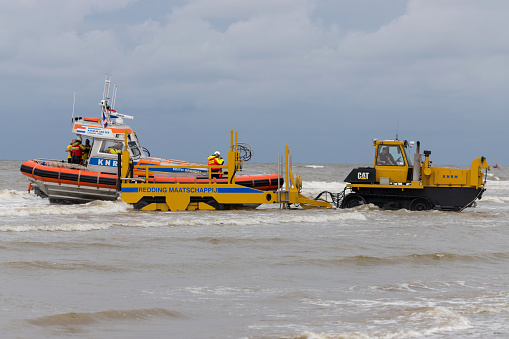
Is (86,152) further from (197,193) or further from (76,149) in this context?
(197,193)

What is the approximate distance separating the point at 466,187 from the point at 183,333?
11063 millimetres

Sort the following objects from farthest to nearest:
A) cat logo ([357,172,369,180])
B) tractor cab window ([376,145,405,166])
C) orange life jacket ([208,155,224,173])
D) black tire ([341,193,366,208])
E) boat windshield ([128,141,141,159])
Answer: boat windshield ([128,141,141,159]) < orange life jacket ([208,155,224,173]) < black tire ([341,193,366,208]) < cat logo ([357,172,369,180]) < tractor cab window ([376,145,405,166])

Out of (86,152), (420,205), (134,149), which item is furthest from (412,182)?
(86,152)

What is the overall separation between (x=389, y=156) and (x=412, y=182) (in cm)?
82

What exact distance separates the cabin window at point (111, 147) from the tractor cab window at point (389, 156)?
7.25 meters

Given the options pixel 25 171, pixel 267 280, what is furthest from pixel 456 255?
pixel 25 171

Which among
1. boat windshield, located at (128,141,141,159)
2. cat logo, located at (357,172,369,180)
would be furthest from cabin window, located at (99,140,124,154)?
cat logo, located at (357,172,369,180)

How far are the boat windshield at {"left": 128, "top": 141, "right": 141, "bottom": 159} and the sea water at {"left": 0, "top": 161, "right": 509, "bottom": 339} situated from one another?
4.85 meters

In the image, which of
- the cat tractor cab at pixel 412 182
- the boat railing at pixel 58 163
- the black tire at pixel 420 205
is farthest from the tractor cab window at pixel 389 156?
the boat railing at pixel 58 163

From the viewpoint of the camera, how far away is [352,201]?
15.4 m

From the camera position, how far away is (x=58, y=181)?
55.2 ft

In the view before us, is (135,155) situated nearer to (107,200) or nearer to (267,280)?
(107,200)

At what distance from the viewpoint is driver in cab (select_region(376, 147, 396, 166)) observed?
49.3 feet

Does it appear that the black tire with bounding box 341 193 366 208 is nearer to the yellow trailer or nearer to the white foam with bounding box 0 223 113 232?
the yellow trailer
